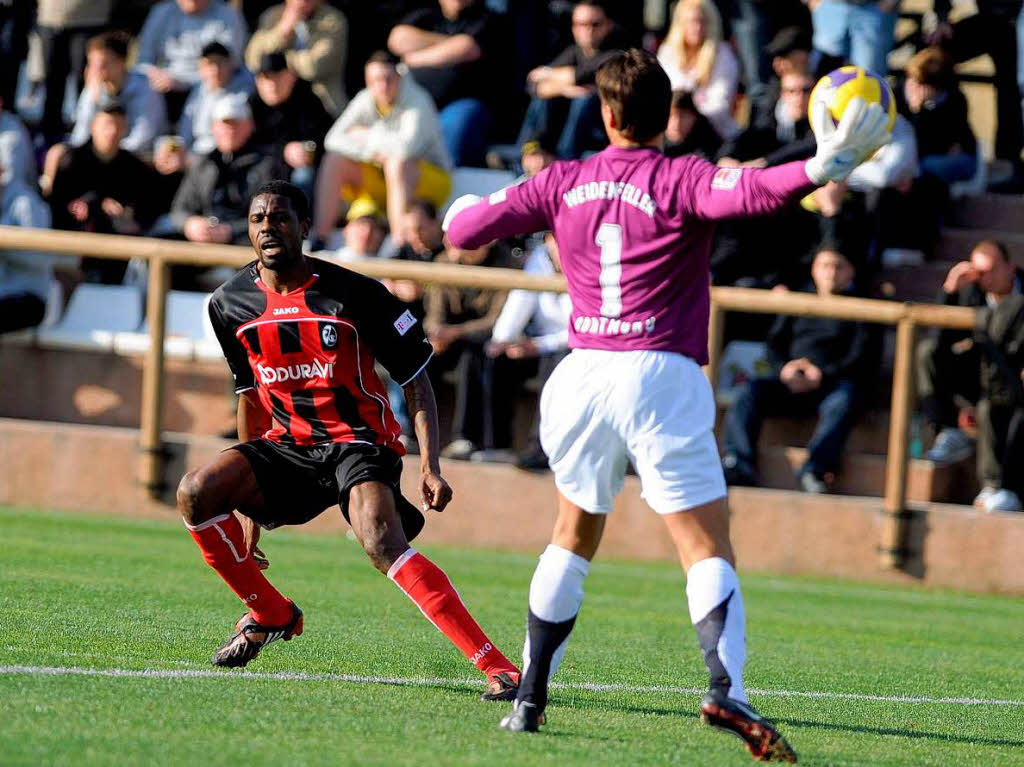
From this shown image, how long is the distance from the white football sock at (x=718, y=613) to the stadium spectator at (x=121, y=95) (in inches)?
402

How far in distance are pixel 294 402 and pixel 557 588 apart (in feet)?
4.73

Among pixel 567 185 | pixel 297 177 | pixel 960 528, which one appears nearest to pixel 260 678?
pixel 567 185

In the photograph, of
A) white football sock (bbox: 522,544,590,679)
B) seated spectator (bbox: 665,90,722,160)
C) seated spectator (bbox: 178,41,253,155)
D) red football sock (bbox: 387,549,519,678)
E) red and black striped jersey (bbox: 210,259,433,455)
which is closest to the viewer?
white football sock (bbox: 522,544,590,679)

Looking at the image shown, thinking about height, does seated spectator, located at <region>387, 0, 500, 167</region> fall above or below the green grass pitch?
above

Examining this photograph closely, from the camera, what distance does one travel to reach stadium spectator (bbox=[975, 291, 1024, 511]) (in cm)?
1045

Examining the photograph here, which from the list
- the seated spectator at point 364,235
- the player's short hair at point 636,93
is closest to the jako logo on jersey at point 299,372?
the player's short hair at point 636,93

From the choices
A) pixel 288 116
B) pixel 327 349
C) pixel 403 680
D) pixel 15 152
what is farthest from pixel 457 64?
pixel 403 680

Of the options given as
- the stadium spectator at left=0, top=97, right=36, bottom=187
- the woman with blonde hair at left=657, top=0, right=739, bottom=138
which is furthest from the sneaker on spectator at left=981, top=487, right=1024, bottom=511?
the stadium spectator at left=0, top=97, right=36, bottom=187

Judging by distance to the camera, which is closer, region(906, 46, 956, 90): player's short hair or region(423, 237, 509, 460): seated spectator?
region(423, 237, 509, 460): seated spectator

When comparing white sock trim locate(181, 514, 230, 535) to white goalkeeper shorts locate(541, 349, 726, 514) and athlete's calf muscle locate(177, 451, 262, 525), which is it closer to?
athlete's calf muscle locate(177, 451, 262, 525)

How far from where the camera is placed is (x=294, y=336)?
611 cm

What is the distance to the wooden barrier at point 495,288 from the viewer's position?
34.7 feet

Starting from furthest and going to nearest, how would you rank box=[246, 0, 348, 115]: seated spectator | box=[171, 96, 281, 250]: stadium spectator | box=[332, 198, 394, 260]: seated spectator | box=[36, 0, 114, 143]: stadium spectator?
box=[36, 0, 114, 143]: stadium spectator < box=[246, 0, 348, 115]: seated spectator < box=[171, 96, 281, 250]: stadium spectator < box=[332, 198, 394, 260]: seated spectator

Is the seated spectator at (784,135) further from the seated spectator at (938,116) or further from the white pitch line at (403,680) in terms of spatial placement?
the white pitch line at (403,680)
